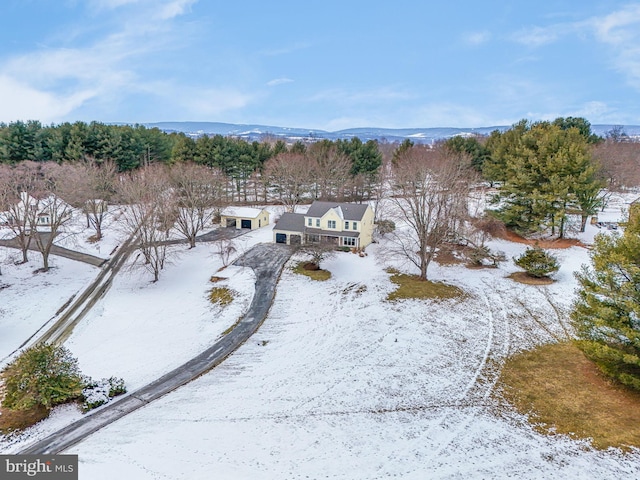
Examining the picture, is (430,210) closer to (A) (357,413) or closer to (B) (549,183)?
(B) (549,183)

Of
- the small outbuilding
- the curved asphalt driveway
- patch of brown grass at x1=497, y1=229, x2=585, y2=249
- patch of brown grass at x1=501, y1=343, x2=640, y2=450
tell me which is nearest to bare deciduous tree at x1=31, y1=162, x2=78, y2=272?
the small outbuilding

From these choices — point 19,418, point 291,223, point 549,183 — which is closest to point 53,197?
point 291,223

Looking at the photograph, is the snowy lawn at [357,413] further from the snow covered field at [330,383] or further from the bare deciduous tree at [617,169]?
the bare deciduous tree at [617,169]

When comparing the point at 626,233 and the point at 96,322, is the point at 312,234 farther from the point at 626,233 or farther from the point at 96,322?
the point at 626,233

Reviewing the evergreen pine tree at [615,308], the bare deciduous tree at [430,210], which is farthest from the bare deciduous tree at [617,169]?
the evergreen pine tree at [615,308]

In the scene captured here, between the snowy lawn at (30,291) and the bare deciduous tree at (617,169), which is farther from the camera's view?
the bare deciduous tree at (617,169)

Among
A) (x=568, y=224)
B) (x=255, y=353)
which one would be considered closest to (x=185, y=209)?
(x=255, y=353)

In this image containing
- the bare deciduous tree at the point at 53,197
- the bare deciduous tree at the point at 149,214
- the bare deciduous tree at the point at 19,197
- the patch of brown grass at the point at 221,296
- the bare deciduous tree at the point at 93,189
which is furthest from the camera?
the bare deciduous tree at the point at 93,189
